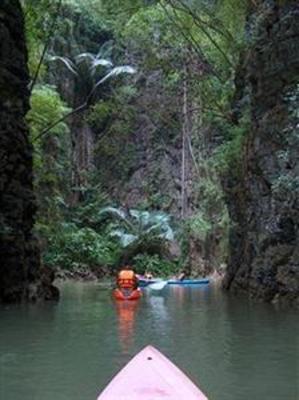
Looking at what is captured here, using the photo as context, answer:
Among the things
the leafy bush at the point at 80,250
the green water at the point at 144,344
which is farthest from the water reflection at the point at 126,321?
the leafy bush at the point at 80,250

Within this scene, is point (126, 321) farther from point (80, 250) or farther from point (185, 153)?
point (185, 153)

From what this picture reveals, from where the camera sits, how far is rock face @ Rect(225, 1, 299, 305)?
18.3 meters

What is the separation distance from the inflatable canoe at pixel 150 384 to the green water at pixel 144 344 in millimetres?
2444

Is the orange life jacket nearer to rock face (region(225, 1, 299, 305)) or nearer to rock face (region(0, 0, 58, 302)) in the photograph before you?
rock face (region(0, 0, 58, 302))

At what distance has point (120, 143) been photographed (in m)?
43.2

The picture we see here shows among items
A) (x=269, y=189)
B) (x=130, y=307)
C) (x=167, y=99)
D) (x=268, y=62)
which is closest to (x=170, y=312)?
(x=130, y=307)

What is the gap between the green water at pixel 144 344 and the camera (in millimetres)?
7684

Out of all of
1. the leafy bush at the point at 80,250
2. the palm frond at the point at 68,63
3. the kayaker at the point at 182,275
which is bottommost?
the kayaker at the point at 182,275

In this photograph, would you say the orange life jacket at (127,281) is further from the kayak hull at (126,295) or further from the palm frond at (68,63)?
the palm frond at (68,63)

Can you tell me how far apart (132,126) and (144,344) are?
1286 inches

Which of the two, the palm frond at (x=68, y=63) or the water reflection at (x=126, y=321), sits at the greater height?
the palm frond at (x=68, y=63)

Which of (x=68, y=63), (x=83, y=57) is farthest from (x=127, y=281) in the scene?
A: (x=83, y=57)

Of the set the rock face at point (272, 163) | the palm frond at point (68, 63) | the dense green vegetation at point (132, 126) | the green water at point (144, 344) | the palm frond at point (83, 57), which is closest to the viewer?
the green water at point (144, 344)

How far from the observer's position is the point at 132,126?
4284cm
